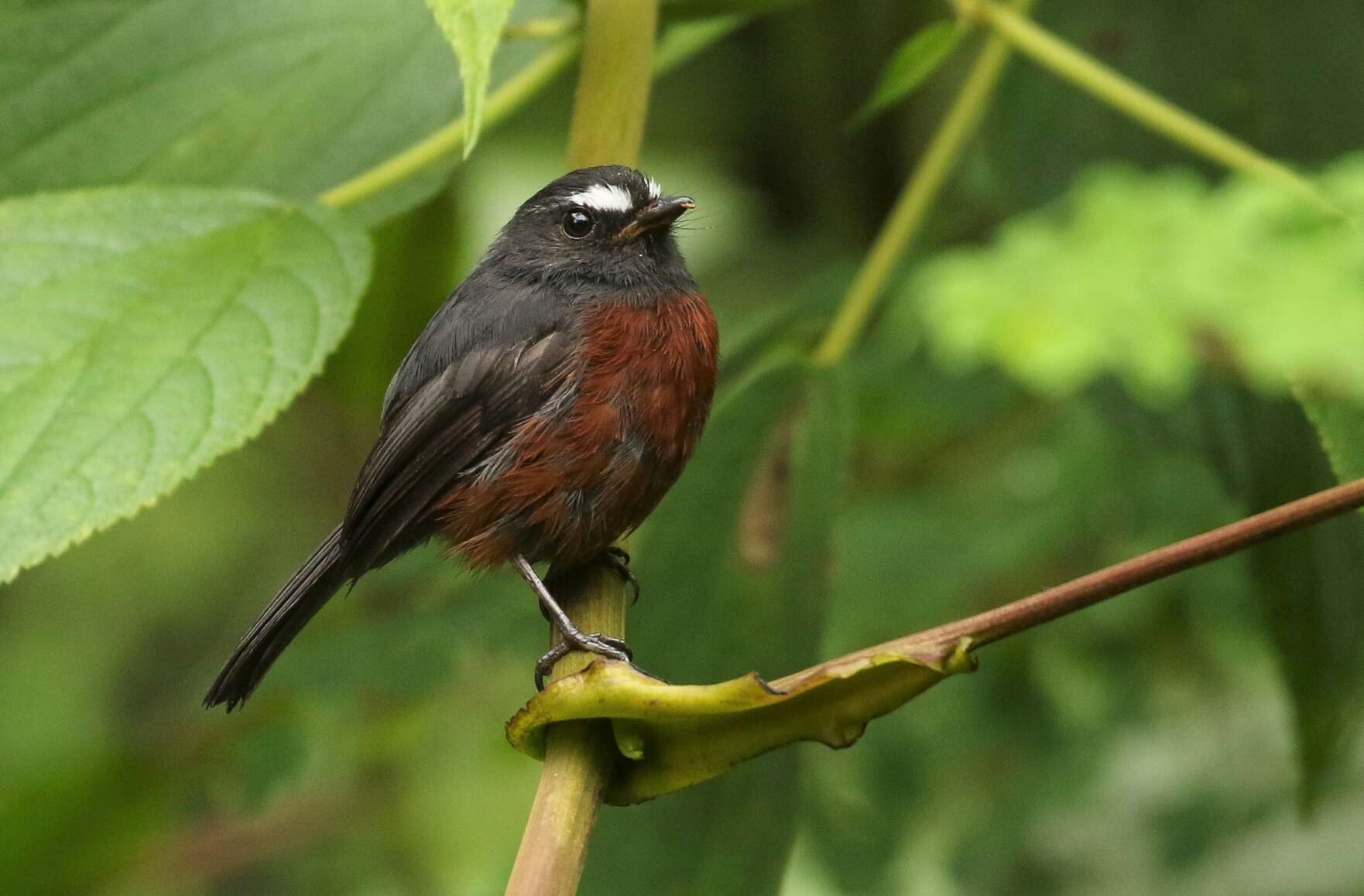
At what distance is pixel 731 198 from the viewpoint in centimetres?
556

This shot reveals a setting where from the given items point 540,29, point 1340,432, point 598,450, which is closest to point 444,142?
point 540,29

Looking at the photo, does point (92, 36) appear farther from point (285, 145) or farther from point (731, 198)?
point (731, 198)

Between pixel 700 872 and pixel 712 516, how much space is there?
2.19 ft

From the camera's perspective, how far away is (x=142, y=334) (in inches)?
86.0

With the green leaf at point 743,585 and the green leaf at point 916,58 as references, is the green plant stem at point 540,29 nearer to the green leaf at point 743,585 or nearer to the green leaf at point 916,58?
the green leaf at point 916,58

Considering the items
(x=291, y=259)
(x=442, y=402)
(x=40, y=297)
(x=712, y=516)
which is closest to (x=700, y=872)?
(x=712, y=516)

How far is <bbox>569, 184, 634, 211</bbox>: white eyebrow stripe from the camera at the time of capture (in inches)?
103

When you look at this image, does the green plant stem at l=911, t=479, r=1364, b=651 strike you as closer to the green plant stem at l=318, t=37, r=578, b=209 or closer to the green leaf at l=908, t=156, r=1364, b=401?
the green plant stem at l=318, t=37, r=578, b=209

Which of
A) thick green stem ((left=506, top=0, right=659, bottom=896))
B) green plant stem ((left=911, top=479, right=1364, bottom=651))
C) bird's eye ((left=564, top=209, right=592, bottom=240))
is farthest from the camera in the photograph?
bird's eye ((left=564, top=209, right=592, bottom=240))

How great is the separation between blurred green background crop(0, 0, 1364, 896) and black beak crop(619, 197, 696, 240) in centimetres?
38

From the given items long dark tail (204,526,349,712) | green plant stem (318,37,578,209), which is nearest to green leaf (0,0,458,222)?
green plant stem (318,37,578,209)

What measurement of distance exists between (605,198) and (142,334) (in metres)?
0.90

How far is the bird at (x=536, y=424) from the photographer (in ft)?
8.78

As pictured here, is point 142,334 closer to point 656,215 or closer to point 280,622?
point 280,622
